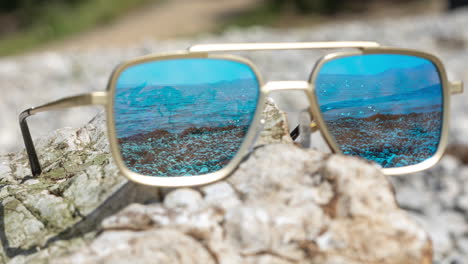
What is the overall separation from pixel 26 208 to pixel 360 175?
Answer: 0.79 meters

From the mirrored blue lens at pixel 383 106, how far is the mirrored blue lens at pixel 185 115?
208 millimetres

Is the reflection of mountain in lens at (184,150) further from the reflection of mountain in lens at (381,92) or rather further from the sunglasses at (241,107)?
the reflection of mountain in lens at (381,92)

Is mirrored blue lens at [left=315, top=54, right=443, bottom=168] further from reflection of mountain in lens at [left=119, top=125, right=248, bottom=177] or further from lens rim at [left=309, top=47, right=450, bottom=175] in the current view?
reflection of mountain in lens at [left=119, top=125, right=248, bottom=177]

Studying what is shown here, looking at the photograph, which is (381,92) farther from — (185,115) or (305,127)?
(185,115)

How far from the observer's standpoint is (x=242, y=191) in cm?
95

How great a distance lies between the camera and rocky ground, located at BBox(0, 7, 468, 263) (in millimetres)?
2672

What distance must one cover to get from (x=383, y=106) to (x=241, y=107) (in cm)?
38

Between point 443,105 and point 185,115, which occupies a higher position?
point 185,115

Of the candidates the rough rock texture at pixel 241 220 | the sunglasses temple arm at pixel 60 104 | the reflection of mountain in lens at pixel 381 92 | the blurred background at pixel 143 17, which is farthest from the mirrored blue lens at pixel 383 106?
the blurred background at pixel 143 17

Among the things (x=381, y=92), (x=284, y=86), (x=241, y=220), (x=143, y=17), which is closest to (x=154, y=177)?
(x=241, y=220)

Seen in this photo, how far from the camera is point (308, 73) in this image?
4047 millimetres

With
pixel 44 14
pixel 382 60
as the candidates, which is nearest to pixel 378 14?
pixel 44 14

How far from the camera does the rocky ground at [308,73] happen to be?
2.67 m

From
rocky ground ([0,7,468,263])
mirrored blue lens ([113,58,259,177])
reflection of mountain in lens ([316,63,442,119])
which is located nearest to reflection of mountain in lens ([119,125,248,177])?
mirrored blue lens ([113,58,259,177])
